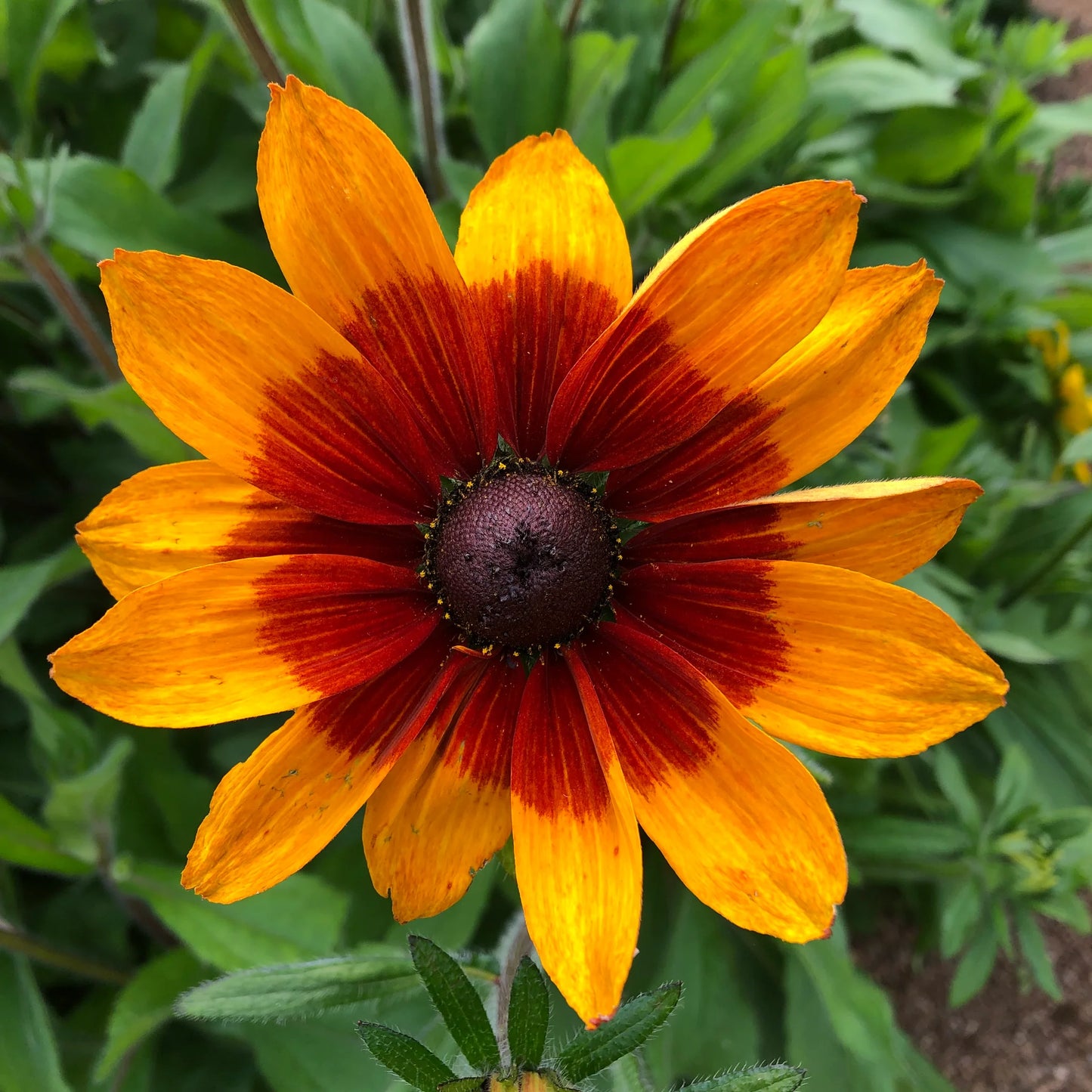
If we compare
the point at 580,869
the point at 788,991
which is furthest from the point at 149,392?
the point at 788,991

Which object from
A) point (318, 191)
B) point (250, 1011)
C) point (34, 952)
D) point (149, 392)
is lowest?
point (34, 952)

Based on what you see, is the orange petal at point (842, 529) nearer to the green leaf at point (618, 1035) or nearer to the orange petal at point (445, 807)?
the orange petal at point (445, 807)

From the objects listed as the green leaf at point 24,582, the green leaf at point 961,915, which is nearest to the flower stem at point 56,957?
the green leaf at point 24,582

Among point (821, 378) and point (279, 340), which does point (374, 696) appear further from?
point (821, 378)

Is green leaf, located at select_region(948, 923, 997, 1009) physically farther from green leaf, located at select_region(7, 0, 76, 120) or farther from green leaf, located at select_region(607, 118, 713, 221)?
green leaf, located at select_region(7, 0, 76, 120)

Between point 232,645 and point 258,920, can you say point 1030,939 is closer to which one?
point 258,920

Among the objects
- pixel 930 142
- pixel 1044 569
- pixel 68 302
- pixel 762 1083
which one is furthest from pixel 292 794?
pixel 930 142
